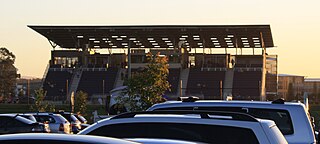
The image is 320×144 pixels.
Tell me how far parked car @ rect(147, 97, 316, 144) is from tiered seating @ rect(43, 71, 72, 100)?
84831 mm


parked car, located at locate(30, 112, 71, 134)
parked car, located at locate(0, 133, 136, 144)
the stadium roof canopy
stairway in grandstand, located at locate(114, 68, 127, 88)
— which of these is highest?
the stadium roof canopy

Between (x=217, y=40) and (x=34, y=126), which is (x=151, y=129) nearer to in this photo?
(x=34, y=126)

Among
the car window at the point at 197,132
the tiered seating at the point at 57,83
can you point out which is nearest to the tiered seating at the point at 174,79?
the tiered seating at the point at 57,83

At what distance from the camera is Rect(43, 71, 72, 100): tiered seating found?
9800 centimetres

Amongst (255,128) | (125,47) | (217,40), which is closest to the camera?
(255,128)

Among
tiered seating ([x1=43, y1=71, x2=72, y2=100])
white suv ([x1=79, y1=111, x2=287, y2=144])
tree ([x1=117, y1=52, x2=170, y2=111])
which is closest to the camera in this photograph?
white suv ([x1=79, y1=111, x2=287, y2=144])

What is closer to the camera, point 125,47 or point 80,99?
point 80,99

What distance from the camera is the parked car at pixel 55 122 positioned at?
111 feet

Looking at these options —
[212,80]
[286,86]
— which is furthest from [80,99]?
[286,86]

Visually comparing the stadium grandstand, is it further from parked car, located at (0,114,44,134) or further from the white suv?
the white suv

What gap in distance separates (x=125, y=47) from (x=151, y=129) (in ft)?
304

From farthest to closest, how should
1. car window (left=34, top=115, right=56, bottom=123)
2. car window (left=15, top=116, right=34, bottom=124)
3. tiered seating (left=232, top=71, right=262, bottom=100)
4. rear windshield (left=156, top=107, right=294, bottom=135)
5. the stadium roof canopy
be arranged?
tiered seating (left=232, top=71, right=262, bottom=100)
the stadium roof canopy
car window (left=34, top=115, right=56, bottom=123)
car window (left=15, top=116, right=34, bottom=124)
rear windshield (left=156, top=107, right=294, bottom=135)

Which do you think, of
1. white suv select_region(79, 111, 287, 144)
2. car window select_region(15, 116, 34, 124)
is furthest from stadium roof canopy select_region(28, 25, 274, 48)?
white suv select_region(79, 111, 287, 144)

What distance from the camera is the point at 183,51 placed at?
318ft
